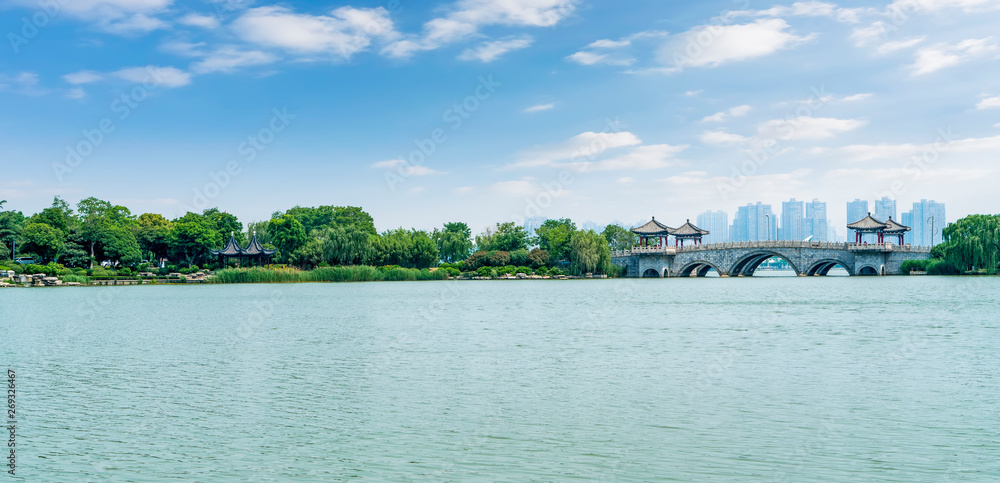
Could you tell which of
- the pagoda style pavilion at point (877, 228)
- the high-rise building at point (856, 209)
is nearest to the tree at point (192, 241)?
the pagoda style pavilion at point (877, 228)

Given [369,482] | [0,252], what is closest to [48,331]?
[369,482]

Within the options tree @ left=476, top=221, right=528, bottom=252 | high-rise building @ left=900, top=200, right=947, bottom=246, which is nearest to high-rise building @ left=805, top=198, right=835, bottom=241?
high-rise building @ left=900, top=200, right=947, bottom=246

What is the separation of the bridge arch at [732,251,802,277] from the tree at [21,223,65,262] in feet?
171

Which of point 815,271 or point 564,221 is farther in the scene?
point 564,221

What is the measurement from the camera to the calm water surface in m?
7.10

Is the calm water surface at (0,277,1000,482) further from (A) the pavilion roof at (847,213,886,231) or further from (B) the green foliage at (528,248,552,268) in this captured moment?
(B) the green foliage at (528,248,552,268)

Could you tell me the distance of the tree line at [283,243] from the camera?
55625 mm

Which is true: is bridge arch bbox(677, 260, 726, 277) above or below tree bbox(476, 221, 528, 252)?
below

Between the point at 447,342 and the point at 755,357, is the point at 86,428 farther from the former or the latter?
the point at 755,357

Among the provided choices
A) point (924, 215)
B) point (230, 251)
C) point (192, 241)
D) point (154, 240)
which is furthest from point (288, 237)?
point (924, 215)

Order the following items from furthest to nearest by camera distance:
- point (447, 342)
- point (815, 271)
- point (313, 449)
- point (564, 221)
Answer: point (564, 221)
point (815, 271)
point (447, 342)
point (313, 449)

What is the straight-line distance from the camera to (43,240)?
52.7 m

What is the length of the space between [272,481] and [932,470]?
5813 millimetres

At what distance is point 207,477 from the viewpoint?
22.5 ft
